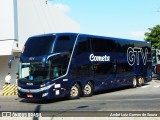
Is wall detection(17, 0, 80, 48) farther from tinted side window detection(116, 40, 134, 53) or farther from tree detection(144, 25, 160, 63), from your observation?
tree detection(144, 25, 160, 63)

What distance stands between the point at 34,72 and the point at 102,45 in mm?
5701

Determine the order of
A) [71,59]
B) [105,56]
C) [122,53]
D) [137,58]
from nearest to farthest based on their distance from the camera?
[71,59] → [105,56] → [122,53] → [137,58]

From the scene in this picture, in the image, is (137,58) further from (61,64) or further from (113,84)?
(61,64)

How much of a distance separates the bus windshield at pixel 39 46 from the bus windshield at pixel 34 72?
55 cm

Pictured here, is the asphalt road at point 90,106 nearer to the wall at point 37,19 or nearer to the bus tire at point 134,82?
the bus tire at point 134,82

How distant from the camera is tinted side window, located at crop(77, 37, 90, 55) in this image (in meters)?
19.6

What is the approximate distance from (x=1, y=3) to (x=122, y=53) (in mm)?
13372

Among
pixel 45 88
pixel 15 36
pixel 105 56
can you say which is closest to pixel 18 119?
pixel 45 88

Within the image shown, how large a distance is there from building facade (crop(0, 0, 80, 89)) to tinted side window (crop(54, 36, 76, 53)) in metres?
13.1

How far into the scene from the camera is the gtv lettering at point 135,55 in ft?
82.6

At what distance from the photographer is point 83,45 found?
20000 millimetres

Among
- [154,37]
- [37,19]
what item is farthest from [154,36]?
[37,19]

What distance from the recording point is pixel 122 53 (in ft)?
79.3

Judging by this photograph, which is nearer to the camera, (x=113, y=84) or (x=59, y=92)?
(x=59, y=92)
